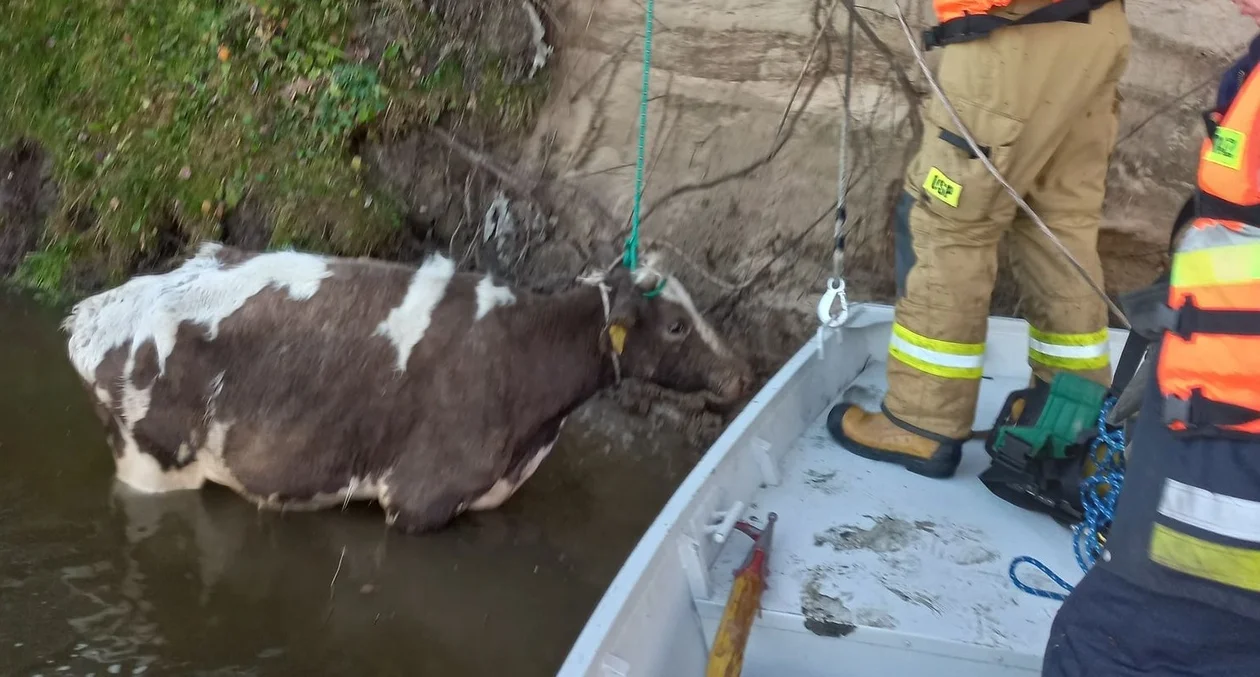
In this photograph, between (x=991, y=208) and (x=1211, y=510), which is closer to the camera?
(x=1211, y=510)

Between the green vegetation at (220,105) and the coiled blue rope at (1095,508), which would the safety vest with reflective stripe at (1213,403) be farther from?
A: the green vegetation at (220,105)

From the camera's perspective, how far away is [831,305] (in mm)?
3893

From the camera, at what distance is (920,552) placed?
271 cm

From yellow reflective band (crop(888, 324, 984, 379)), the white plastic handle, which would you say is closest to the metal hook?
yellow reflective band (crop(888, 324, 984, 379))

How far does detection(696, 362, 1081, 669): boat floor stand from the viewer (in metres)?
2.38

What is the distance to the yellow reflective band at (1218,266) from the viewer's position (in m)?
1.53

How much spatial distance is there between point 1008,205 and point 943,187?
240 mm

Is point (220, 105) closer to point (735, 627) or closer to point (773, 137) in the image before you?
point (773, 137)

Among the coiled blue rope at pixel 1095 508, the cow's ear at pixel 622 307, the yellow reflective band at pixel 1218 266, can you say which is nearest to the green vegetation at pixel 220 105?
the cow's ear at pixel 622 307

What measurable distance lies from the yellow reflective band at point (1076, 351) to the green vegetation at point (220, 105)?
3.81 metres

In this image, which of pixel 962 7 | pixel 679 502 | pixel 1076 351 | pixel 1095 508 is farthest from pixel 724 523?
pixel 962 7

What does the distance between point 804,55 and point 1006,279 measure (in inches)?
71.0

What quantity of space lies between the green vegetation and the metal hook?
3073 millimetres

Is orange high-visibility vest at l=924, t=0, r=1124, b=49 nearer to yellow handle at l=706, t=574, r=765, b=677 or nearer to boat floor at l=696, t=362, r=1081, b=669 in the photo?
boat floor at l=696, t=362, r=1081, b=669
